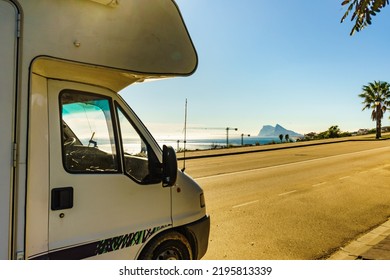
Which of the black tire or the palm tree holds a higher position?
the palm tree

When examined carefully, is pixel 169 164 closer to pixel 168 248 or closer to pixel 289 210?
pixel 168 248

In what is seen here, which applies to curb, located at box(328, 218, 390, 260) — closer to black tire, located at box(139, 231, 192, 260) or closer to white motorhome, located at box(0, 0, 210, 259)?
black tire, located at box(139, 231, 192, 260)

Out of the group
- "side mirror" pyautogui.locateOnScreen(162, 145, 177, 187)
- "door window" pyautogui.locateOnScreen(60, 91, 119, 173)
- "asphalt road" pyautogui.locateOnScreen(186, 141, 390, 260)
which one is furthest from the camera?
"asphalt road" pyautogui.locateOnScreen(186, 141, 390, 260)

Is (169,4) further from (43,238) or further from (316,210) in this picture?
(316,210)

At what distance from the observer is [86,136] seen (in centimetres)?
291

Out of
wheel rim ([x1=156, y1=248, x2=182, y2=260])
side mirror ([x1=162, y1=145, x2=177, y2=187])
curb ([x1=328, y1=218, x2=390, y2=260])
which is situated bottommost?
curb ([x1=328, y1=218, x2=390, y2=260])

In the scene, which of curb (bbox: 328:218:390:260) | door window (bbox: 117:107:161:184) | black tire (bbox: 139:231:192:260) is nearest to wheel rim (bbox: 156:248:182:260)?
black tire (bbox: 139:231:192:260)

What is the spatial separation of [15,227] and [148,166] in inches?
50.9

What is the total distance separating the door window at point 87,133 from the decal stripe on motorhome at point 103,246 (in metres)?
0.62

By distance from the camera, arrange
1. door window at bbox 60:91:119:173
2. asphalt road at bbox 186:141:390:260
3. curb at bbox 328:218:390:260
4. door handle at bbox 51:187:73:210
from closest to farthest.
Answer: door handle at bbox 51:187:73:210
door window at bbox 60:91:119:173
curb at bbox 328:218:390:260
asphalt road at bbox 186:141:390:260

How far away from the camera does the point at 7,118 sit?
7.11 feet

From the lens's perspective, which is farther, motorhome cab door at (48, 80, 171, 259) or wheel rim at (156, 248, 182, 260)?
wheel rim at (156, 248, 182, 260)

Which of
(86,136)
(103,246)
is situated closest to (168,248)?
(103,246)

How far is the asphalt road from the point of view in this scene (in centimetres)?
505
